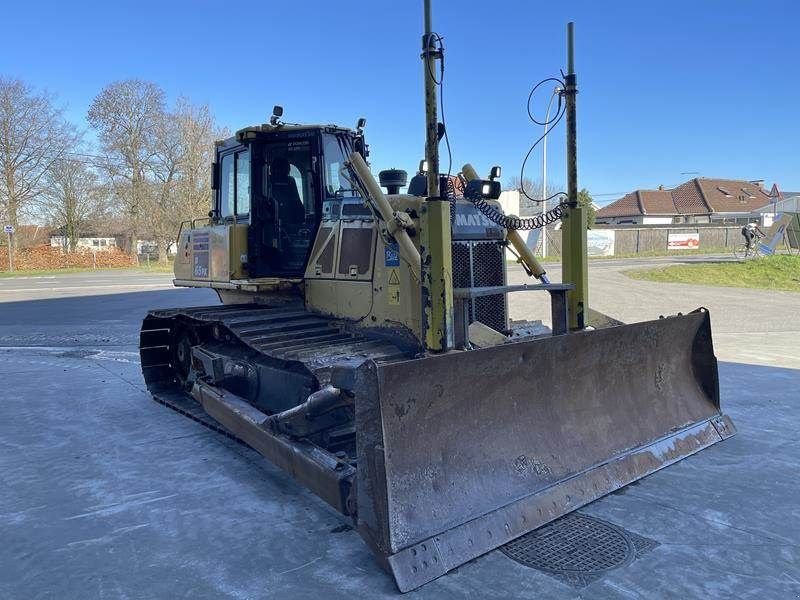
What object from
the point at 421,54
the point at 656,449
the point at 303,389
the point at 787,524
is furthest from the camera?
the point at 303,389

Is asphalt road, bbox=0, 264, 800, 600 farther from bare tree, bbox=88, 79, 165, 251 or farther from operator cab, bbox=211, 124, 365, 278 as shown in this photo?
bare tree, bbox=88, 79, 165, 251

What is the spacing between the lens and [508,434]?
4094 millimetres

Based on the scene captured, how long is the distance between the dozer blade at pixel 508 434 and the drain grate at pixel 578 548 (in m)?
0.08

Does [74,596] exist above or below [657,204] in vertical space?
below

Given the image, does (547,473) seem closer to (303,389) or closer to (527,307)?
(303,389)

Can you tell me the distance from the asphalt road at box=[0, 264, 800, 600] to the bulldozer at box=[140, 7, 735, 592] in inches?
9.0

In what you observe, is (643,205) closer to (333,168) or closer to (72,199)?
(72,199)

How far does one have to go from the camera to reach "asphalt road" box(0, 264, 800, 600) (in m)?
3.31

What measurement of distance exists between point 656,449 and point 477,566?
2026 millimetres

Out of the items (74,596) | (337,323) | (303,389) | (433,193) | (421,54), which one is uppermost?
(421,54)

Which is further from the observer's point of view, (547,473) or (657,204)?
(657,204)

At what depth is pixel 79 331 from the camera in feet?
42.2

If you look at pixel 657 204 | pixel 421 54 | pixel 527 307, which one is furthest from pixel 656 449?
pixel 657 204

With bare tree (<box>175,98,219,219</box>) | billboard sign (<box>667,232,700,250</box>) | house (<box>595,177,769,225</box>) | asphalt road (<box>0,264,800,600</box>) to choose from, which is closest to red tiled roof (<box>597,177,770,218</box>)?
house (<box>595,177,769,225</box>)
